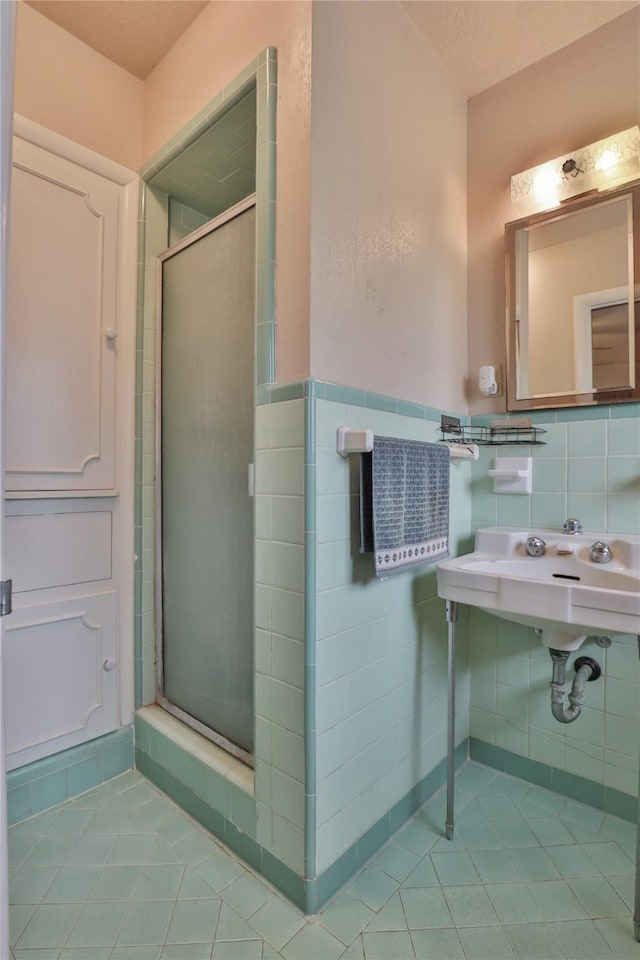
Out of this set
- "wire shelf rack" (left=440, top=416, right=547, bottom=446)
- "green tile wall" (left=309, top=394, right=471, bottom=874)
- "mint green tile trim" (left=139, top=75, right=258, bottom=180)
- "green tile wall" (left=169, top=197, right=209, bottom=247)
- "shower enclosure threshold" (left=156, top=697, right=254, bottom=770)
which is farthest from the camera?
"green tile wall" (left=169, top=197, right=209, bottom=247)

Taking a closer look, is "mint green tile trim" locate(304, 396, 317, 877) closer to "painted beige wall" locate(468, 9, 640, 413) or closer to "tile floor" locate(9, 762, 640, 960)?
"tile floor" locate(9, 762, 640, 960)

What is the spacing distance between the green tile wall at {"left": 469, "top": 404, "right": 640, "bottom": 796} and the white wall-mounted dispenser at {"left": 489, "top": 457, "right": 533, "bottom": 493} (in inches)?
1.1

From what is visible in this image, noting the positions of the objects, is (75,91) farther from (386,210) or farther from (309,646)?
(309,646)

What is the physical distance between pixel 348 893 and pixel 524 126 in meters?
2.52

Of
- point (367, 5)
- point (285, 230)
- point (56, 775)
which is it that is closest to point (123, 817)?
point (56, 775)

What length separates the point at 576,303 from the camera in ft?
5.15

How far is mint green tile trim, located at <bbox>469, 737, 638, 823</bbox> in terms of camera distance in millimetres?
1473

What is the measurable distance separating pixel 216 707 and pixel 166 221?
1.82 meters

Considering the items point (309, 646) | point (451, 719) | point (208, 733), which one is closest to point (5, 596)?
point (309, 646)

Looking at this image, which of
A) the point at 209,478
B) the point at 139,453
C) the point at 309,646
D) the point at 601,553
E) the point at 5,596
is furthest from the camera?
the point at 139,453

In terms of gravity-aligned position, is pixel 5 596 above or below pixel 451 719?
above

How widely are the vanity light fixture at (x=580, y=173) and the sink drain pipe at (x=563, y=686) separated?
4.96ft

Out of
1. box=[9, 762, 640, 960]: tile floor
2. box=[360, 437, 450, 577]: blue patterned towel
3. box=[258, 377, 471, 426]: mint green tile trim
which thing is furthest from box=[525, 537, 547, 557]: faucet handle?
box=[9, 762, 640, 960]: tile floor

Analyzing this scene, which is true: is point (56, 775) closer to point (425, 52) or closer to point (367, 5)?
point (367, 5)
